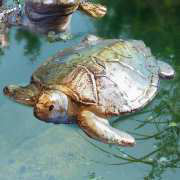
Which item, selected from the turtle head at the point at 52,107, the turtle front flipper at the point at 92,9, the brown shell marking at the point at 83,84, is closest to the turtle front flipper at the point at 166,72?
the brown shell marking at the point at 83,84

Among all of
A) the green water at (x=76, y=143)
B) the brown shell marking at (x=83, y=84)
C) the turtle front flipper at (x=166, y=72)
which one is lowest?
the green water at (x=76, y=143)

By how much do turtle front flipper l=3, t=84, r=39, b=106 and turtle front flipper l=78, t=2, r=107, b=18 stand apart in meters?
1.72

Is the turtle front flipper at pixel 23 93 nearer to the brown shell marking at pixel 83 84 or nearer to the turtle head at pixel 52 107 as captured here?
the turtle head at pixel 52 107

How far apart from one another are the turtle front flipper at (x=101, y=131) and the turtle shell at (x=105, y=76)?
4.9 inches

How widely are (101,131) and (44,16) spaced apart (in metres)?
1.89

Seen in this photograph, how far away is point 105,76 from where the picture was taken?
3.54 metres

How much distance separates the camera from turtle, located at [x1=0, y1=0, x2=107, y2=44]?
14.7 ft

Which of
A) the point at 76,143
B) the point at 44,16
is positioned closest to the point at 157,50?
the point at 44,16

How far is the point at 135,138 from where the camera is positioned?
333cm

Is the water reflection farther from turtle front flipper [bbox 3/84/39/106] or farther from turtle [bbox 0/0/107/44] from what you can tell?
turtle front flipper [bbox 3/84/39/106]

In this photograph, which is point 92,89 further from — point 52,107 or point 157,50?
point 157,50

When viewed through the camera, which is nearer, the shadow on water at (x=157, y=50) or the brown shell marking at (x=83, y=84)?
the shadow on water at (x=157, y=50)

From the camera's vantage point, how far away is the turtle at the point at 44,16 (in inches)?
177

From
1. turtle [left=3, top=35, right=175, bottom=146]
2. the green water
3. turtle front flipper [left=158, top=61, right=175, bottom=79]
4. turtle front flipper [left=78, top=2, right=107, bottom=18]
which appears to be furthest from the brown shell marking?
turtle front flipper [left=78, top=2, right=107, bottom=18]
